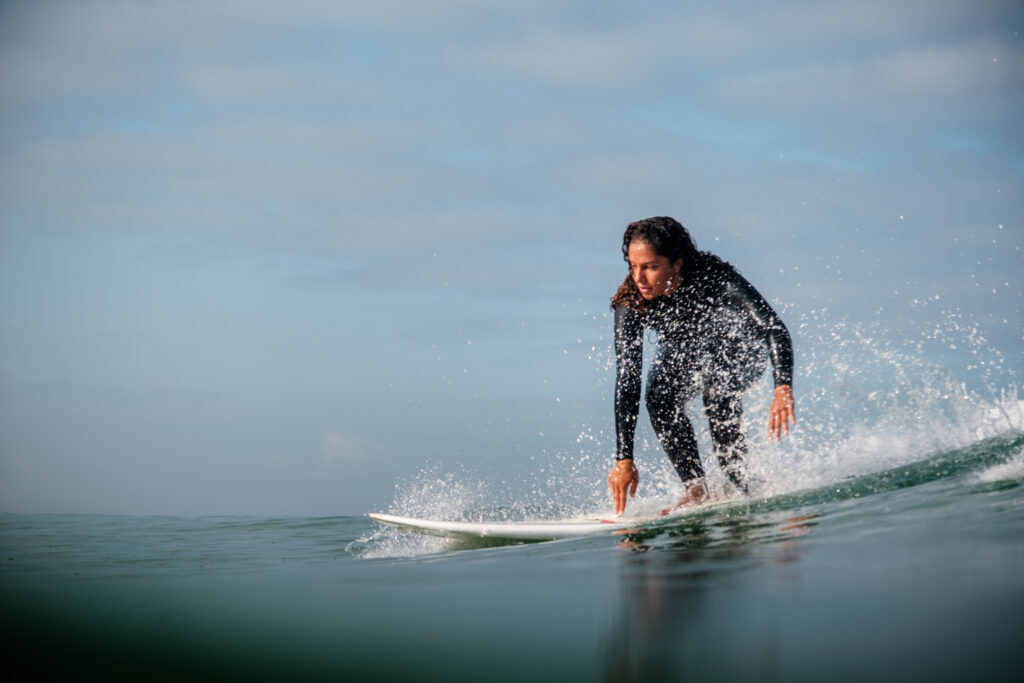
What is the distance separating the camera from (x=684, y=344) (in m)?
5.23

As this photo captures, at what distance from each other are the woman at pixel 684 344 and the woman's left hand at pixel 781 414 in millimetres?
523

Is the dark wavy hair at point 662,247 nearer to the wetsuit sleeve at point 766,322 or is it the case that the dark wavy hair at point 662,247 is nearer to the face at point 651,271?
the face at point 651,271

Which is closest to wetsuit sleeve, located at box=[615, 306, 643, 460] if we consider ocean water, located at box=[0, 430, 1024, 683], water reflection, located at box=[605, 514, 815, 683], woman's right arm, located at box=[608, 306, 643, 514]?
woman's right arm, located at box=[608, 306, 643, 514]

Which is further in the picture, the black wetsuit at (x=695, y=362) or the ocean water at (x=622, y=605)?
the black wetsuit at (x=695, y=362)

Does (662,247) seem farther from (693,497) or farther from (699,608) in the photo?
(699,608)

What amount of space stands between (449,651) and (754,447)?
366 centimetres

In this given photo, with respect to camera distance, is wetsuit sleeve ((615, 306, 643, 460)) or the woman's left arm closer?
the woman's left arm

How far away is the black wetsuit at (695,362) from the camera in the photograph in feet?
16.8

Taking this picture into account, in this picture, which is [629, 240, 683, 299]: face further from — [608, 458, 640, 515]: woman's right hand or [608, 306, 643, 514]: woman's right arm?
[608, 458, 640, 515]: woman's right hand

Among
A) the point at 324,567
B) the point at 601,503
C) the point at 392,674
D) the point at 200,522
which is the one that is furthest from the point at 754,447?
the point at 200,522

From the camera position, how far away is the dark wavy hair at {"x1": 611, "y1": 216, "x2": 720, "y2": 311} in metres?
5.02

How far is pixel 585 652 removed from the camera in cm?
192

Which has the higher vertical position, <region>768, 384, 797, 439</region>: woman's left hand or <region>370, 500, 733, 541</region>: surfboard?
<region>768, 384, 797, 439</region>: woman's left hand

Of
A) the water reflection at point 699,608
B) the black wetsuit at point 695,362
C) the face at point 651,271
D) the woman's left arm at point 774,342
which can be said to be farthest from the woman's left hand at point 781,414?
the face at point 651,271
